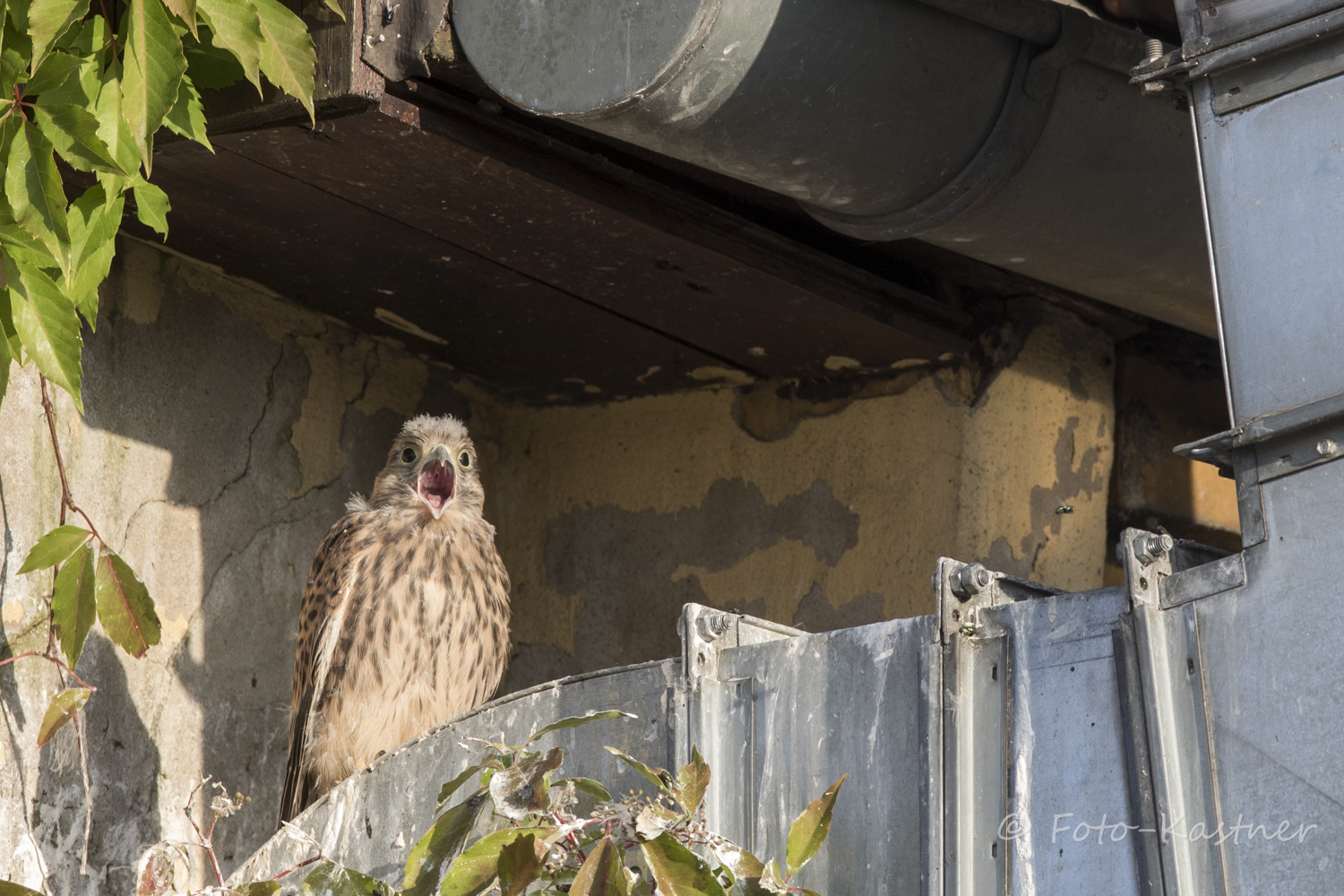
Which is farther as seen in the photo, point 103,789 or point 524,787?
point 103,789

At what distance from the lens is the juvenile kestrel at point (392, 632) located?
11.6 feet

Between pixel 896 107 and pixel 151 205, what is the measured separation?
1.24m

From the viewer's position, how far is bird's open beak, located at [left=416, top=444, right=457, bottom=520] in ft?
12.4

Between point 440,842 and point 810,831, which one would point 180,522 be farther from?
point 810,831

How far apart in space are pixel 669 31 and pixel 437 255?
1233mm

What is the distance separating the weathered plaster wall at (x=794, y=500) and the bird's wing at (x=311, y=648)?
898 millimetres

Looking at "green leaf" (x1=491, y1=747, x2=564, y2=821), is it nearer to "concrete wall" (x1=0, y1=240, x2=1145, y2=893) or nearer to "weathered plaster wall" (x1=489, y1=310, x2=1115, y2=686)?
"concrete wall" (x1=0, y1=240, x2=1145, y2=893)

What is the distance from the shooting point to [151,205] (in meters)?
2.62

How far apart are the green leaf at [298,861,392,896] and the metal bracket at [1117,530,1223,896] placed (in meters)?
1.06

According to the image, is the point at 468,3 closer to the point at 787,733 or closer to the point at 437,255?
the point at 437,255

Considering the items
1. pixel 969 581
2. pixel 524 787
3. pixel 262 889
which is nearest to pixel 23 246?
pixel 262 889

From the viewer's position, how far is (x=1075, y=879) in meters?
1.79

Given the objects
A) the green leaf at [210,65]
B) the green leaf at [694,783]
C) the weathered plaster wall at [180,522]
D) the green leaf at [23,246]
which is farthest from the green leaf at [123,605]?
the green leaf at [694,783]

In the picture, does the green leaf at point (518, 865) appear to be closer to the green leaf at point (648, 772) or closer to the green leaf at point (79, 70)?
the green leaf at point (648, 772)
